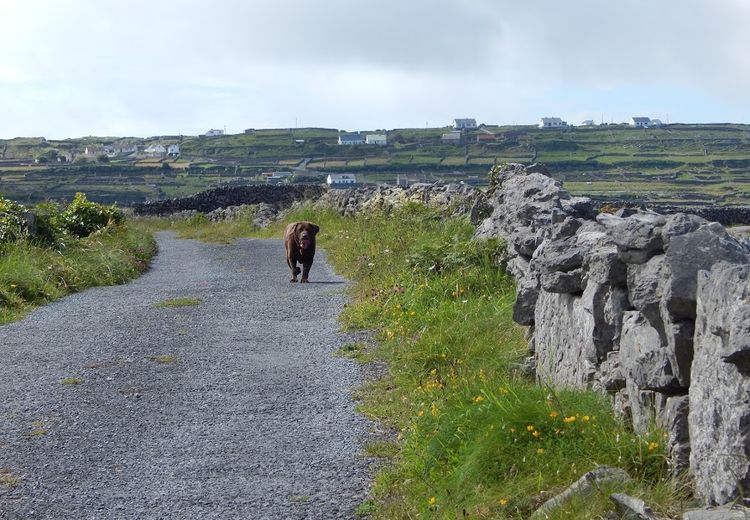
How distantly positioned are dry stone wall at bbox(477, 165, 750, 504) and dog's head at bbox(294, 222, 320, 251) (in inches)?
381

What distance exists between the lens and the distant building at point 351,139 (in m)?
102

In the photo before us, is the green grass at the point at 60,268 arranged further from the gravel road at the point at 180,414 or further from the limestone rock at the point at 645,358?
the limestone rock at the point at 645,358

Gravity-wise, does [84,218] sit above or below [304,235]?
below

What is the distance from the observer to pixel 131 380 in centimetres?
966

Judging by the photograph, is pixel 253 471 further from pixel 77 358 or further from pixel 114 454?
pixel 77 358

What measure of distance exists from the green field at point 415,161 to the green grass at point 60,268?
60.9ft

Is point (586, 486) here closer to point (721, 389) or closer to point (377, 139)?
point (721, 389)

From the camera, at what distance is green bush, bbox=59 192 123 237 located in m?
25.0

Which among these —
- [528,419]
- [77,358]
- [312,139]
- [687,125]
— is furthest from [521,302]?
[312,139]

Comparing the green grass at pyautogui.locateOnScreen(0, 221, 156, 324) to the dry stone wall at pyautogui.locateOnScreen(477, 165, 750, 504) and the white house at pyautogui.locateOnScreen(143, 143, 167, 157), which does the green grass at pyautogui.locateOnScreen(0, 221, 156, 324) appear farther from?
the white house at pyautogui.locateOnScreen(143, 143, 167, 157)

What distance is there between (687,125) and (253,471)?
8862cm

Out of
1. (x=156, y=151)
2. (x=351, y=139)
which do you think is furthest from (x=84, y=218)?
(x=156, y=151)

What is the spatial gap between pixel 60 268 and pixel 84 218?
28.3 feet

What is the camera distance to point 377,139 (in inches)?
3875
